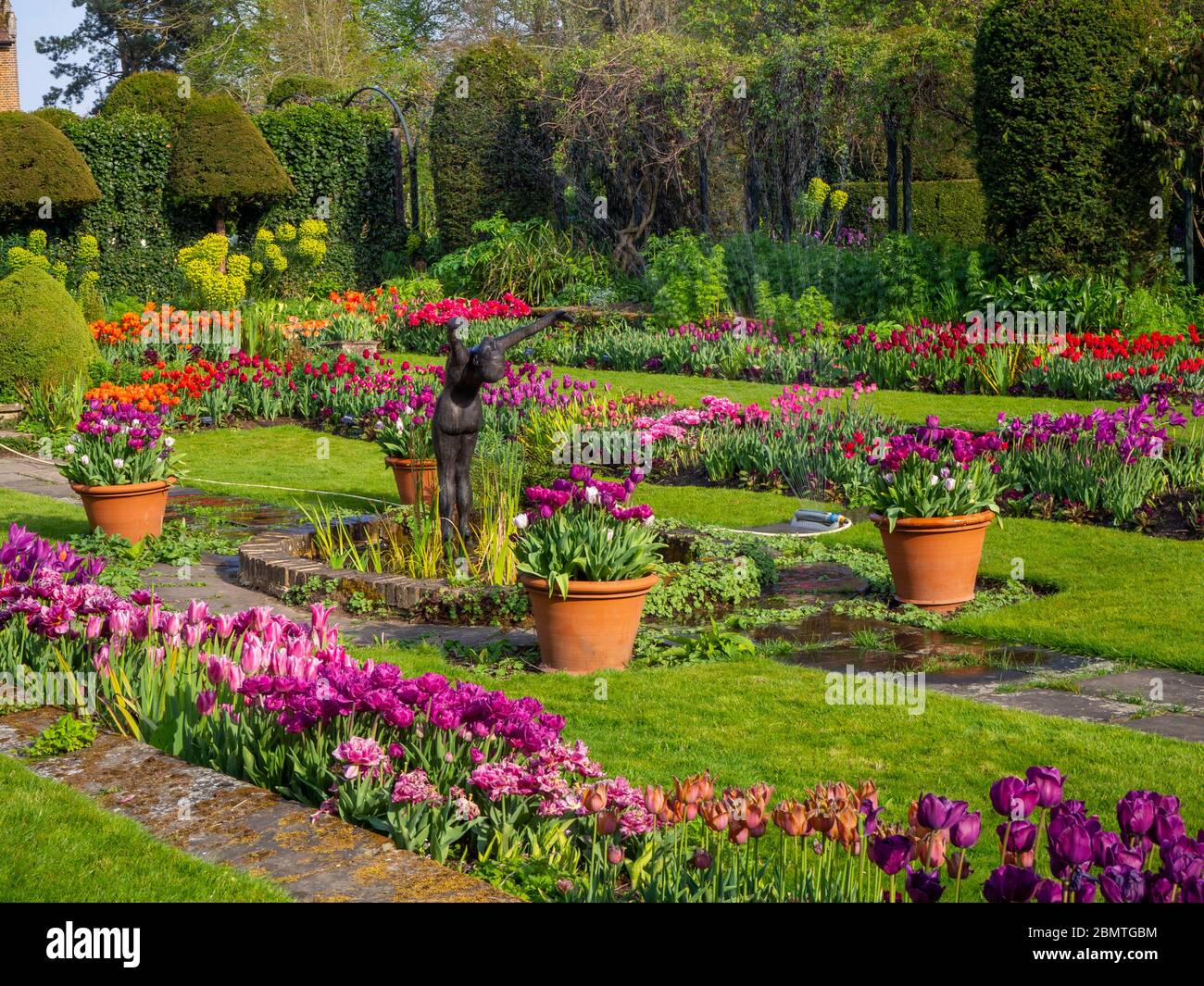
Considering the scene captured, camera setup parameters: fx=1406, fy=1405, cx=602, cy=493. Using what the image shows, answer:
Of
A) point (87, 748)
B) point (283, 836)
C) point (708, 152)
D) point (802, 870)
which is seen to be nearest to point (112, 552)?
point (87, 748)

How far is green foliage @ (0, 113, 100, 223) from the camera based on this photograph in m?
20.2

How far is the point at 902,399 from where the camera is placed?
43.9 ft

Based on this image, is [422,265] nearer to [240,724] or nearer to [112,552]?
[112,552]

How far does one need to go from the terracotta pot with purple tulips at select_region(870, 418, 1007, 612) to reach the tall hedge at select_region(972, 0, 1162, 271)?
9.09 meters

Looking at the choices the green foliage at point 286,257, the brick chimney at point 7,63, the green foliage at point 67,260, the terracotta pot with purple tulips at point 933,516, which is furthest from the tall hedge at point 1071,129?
the brick chimney at point 7,63

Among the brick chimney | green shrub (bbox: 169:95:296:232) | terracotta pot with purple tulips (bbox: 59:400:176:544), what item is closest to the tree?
the brick chimney

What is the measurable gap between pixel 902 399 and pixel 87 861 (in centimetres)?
1087

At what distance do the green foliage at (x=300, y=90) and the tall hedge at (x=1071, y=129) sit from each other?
55.2 ft

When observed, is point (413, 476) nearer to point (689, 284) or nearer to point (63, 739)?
point (63, 739)

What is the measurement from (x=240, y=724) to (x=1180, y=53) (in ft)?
47.3

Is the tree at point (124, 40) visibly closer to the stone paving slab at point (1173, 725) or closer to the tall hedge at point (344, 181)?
the tall hedge at point (344, 181)

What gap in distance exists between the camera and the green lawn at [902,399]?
1236 cm

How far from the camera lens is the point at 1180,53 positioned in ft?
50.1

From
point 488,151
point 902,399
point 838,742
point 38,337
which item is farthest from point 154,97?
point 838,742
